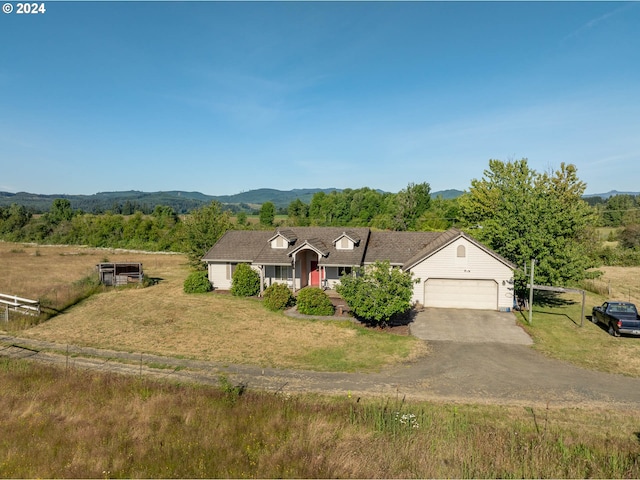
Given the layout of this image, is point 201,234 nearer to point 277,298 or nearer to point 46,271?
point 277,298

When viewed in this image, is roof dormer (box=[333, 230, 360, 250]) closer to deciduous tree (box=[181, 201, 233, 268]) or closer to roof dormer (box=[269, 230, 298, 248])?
roof dormer (box=[269, 230, 298, 248])

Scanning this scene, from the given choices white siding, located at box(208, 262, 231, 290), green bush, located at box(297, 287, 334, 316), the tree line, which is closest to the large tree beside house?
the tree line

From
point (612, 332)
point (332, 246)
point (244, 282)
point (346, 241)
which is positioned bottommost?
point (612, 332)

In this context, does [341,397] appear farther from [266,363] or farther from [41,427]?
[41,427]

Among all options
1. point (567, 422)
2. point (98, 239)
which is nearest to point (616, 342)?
point (567, 422)

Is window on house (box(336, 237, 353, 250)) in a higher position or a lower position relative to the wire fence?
higher

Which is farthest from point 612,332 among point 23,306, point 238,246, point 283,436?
point 23,306

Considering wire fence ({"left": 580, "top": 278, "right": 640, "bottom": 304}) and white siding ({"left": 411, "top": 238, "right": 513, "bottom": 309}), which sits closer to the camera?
white siding ({"left": 411, "top": 238, "right": 513, "bottom": 309})
